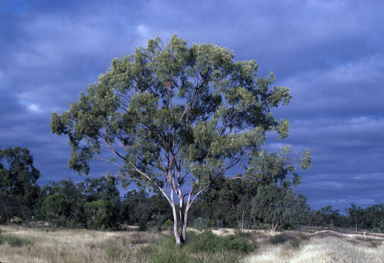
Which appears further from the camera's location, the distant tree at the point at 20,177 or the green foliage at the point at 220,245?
the distant tree at the point at 20,177

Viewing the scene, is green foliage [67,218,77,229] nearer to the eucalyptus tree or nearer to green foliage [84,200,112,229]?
green foliage [84,200,112,229]

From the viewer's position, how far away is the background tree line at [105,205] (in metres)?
36.9

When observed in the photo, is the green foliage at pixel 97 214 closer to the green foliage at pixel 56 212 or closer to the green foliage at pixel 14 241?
the green foliage at pixel 56 212

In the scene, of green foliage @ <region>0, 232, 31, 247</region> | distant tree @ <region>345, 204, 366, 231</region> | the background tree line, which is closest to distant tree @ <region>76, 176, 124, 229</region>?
the background tree line

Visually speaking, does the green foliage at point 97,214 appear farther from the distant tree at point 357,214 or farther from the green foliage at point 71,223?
the distant tree at point 357,214

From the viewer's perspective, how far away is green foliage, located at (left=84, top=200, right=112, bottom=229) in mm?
36281

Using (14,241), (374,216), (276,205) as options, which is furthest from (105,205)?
(374,216)

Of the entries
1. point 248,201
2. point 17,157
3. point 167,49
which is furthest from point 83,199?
point 167,49

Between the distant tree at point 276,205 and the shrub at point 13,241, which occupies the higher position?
the distant tree at point 276,205

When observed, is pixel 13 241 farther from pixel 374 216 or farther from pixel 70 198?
pixel 374 216

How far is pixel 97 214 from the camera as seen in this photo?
36.6 meters

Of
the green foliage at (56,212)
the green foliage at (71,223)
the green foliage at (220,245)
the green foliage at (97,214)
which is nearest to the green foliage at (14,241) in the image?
the green foliage at (220,245)

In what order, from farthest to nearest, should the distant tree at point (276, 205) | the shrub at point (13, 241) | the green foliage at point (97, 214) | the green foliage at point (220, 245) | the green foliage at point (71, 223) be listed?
the distant tree at point (276, 205) → the green foliage at point (97, 214) → the green foliage at point (71, 223) → the shrub at point (13, 241) → the green foliage at point (220, 245)

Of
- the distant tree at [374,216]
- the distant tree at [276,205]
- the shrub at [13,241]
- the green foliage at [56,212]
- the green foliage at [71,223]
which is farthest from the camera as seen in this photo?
the distant tree at [374,216]
